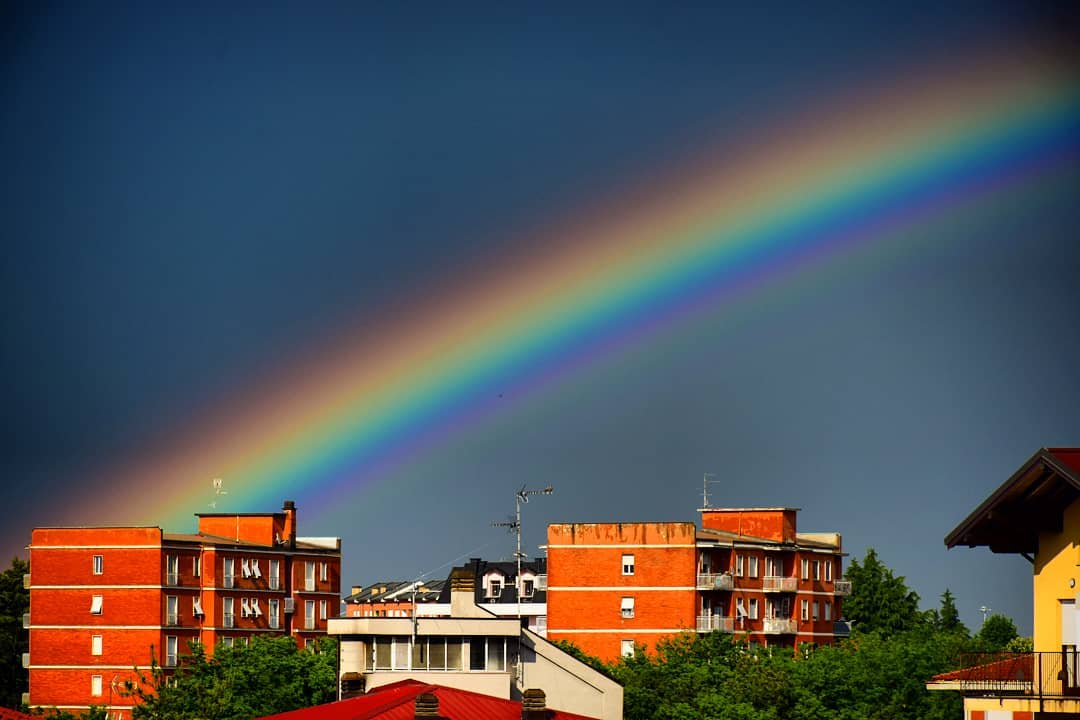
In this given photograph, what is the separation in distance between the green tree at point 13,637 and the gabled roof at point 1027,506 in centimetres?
11090

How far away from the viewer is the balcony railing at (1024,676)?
3391 centimetres

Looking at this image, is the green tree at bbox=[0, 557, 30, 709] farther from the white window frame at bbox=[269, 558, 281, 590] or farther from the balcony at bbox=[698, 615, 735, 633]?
the balcony at bbox=[698, 615, 735, 633]

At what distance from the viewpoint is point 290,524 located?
5586 inches

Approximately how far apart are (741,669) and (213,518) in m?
64.7

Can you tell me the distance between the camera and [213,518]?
462 feet

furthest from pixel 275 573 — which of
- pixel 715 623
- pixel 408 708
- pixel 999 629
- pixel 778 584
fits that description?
pixel 408 708

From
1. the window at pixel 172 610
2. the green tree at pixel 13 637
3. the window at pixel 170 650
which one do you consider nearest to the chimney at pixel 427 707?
the window at pixel 170 650

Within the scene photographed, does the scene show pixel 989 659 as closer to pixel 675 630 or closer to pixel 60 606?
pixel 675 630

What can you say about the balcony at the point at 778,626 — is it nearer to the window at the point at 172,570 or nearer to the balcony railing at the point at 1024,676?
the window at the point at 172,570

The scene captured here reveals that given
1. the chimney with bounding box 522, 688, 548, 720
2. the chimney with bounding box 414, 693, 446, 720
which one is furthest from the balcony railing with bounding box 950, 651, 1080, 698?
the chimney with bounding box 414, 693, 446, 720

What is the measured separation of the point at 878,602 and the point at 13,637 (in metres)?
86.4

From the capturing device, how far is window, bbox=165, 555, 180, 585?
124m

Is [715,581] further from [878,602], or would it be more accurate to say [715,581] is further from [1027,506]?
[1027,506]

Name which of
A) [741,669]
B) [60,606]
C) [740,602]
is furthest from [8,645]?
[741,669]
